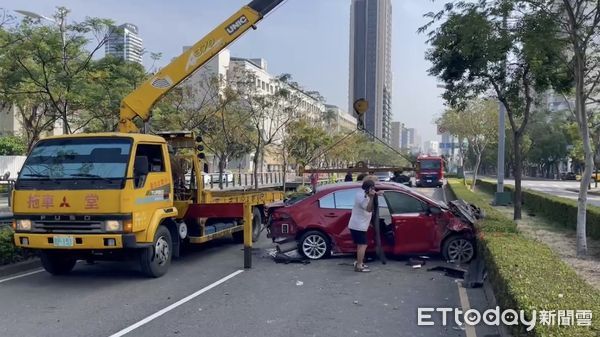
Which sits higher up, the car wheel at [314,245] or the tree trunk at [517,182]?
the tree trunk at [517,182]

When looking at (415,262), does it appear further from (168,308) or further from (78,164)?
(78,164)

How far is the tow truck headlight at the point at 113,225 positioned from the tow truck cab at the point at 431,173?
128ft

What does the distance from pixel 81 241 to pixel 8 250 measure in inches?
87.6

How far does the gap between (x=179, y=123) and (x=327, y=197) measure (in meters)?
17.3

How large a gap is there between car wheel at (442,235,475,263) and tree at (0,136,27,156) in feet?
129

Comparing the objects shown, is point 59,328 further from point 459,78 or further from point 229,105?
point 229,105

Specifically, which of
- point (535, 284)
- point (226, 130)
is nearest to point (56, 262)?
point (535, 284)

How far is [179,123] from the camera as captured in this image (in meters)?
26.2

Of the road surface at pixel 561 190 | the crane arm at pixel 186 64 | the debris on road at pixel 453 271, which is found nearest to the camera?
the debris on road at pixel 453 271

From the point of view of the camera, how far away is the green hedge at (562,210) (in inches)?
487

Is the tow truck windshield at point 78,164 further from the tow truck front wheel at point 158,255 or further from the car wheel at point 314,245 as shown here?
the car wheel at point 314,245

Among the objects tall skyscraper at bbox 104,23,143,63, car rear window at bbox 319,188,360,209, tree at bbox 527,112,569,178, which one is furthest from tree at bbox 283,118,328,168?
tree at bbox 527,112,569,178

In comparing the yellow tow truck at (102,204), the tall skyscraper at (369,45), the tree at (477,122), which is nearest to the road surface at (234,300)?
the yellow tow truck at (102,204)

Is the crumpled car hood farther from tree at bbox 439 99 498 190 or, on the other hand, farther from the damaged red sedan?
tree at bbox 439 99 498 190
